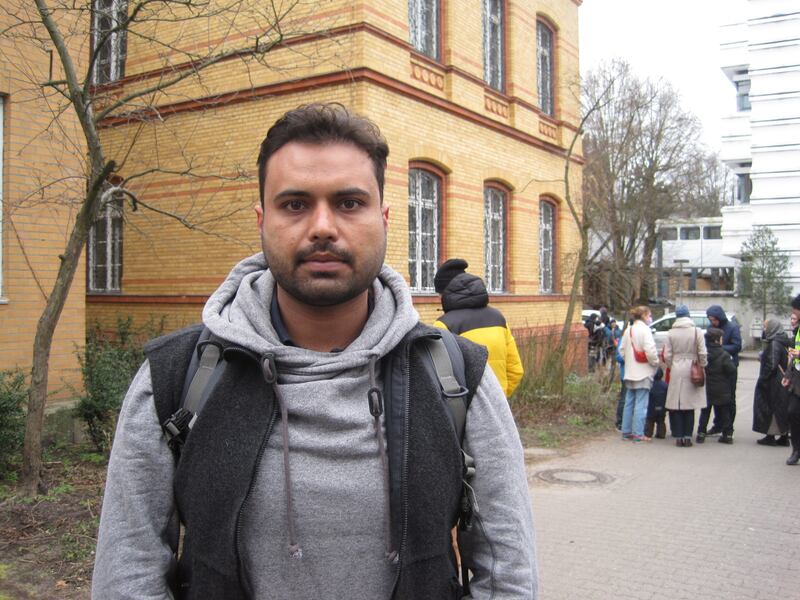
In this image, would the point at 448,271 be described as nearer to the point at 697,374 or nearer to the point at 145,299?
the point at 697,374

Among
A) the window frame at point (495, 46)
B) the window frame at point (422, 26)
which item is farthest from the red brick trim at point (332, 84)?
the window frame at point (495, 46)

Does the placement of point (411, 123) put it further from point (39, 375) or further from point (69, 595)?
point (69, 595)

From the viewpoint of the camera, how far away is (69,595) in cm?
460

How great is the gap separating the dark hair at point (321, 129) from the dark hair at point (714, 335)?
10.1m

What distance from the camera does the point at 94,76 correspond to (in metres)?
8.80

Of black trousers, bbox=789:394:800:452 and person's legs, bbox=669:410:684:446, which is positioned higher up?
black trousers, bbox=789:394:800:452

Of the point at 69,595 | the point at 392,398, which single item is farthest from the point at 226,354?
the point at 69,595

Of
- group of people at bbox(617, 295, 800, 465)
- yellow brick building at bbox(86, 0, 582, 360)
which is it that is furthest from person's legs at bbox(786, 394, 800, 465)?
yellow brick building at bbox(86, 0, 582, 360)

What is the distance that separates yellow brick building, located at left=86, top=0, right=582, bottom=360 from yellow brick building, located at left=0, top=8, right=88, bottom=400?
1.86 metres

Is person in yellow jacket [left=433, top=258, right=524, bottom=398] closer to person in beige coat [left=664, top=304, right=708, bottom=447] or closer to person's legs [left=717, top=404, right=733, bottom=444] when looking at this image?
person in beige coat [left=664, top=304, right=708, bottom=447]

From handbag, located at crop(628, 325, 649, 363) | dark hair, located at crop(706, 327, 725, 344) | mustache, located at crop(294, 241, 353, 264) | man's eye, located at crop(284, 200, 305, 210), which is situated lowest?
handbag, located at crop(628, 325, 649, 363)

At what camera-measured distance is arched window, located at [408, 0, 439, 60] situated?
13578 mm

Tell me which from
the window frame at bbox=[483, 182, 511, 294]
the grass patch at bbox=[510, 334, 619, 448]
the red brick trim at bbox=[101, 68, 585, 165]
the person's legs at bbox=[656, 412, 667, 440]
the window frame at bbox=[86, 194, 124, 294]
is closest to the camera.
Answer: the person's legs at bbox=[656, 412, 667, 440]

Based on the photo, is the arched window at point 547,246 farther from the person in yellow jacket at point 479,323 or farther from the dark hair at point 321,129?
the dark hair at point 321,129
